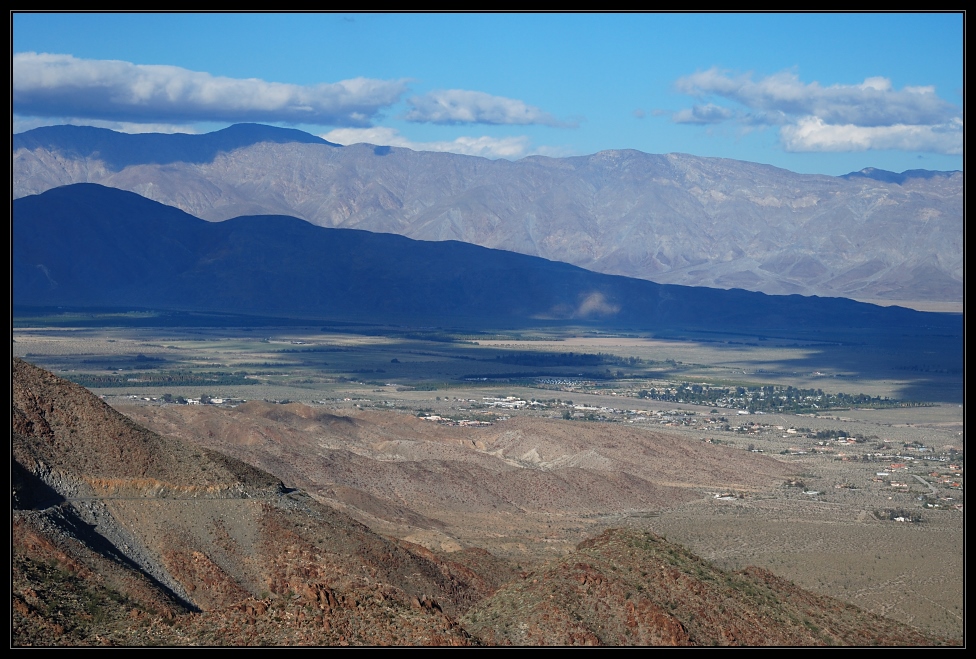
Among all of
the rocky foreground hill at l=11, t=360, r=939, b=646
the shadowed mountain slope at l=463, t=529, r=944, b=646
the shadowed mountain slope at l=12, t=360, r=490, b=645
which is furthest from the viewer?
the shadowed mountain slope at l=463, t=529, r=944, b=646

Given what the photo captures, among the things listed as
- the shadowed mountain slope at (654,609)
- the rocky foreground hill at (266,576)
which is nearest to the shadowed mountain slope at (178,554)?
the rocky foreground hill at (266,576)

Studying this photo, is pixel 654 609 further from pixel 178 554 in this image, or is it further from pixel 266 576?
pixel 178 554

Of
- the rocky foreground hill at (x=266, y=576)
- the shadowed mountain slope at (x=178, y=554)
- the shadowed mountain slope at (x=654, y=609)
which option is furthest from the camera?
the shadowed mountain slope at (x=654, y=609)

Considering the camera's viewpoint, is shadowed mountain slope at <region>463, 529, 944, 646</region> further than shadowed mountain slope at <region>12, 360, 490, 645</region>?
Yes

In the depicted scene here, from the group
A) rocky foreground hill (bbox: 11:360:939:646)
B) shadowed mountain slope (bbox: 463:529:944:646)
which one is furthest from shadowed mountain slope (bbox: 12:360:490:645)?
shadowed mountain slope (bbox: 463:529:944:646)

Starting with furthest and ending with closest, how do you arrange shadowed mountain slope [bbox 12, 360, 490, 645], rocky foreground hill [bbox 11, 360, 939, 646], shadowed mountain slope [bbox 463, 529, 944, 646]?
shadowed mountain slope [bbox 463, 529, 944, 646] → rocky foreground hill [bbox 11, 360, 939, 646] → shadowed mountain slope [bbox 12, 360, 490, 645]

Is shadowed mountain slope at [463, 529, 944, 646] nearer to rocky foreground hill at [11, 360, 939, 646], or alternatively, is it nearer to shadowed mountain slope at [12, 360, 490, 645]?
rocky foreground hill at [11, 360, 939, 646]

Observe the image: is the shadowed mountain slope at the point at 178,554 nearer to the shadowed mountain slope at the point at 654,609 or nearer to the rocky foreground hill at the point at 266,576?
the rocky foreground hill at the point at 266,576

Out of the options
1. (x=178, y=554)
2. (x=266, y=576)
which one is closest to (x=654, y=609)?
(x=266, y=576)
